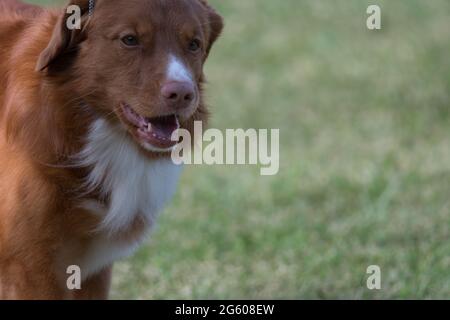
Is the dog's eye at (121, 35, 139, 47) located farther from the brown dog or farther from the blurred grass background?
the blurred grass background

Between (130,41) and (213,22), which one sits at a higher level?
(213,22)

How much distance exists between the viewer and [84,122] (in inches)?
179

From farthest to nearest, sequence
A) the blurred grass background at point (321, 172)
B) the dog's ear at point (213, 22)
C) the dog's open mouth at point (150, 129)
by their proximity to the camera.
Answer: the blurred grass background at point (321, 172), the dog's ear at point (213, 22), the dog's open mouth at point (150, 129)

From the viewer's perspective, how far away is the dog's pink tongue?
453cm

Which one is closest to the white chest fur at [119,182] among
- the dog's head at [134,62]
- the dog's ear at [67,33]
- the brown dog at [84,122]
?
the brown dog at [84,122]

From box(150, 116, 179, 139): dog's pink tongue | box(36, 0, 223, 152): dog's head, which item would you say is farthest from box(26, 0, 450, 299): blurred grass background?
box(36, 0, 223, 152): dog's head

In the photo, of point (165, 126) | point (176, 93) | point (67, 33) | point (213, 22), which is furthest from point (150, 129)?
point (213, 22)

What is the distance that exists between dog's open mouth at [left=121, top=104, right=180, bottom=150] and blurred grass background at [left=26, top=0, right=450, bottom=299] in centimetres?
172

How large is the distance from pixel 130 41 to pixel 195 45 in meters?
0.33

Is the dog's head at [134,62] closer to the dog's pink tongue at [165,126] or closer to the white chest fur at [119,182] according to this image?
the dog's pink tongue at [165,126]

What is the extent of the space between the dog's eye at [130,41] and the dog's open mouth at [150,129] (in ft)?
0.87

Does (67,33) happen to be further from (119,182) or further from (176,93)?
(119,182)

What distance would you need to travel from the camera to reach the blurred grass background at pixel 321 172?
648 cm
